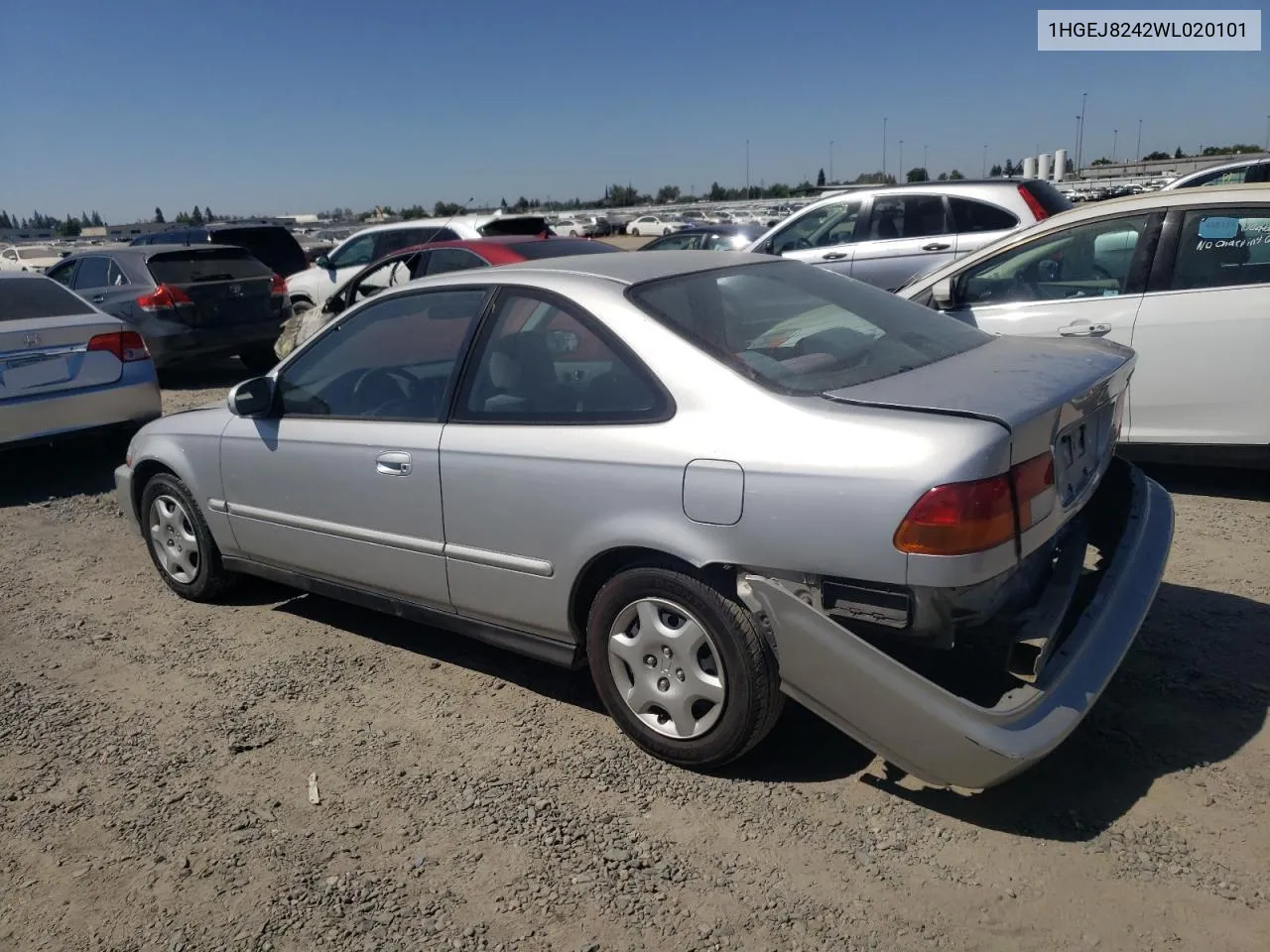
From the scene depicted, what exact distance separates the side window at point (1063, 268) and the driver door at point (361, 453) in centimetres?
340

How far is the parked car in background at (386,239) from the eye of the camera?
11203 millimetres

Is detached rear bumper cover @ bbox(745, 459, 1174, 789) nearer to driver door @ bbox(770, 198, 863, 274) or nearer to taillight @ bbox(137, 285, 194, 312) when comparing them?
driver door @ bbox(770, 198, 863, 274)

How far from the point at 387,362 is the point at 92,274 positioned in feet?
29.8

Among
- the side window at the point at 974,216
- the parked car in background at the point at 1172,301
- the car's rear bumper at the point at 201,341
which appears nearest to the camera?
the parked car in background at the point at 1172,301

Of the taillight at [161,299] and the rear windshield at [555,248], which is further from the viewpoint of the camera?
the taillight at [161,299]

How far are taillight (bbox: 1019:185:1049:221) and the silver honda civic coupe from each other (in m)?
6.11

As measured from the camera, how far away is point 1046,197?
30.6 feet

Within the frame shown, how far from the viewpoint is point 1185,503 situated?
212 inches

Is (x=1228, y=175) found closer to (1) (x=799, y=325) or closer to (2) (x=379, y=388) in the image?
(1) (x=799, y=325)

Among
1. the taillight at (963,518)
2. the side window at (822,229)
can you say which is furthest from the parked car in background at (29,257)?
the taillight at (963,518)

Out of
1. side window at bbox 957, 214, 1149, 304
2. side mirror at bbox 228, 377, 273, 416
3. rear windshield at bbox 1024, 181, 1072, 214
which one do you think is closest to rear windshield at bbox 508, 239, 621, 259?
side window at bbox 957, 214, 1149, 304

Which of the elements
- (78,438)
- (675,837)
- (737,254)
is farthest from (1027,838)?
(78,438)

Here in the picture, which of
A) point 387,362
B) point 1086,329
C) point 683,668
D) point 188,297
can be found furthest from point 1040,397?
point 188,297

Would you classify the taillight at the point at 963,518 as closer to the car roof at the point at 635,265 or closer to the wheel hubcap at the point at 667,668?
the wheel hubcap at the point at 667,668
